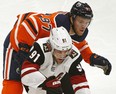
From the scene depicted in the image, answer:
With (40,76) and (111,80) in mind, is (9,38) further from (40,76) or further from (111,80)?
(111,80)

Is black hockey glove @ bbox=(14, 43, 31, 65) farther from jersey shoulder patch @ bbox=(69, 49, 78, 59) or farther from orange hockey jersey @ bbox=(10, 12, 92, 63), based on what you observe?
jersey shoulder patch @ bbox=(69, 49, 78, 59)

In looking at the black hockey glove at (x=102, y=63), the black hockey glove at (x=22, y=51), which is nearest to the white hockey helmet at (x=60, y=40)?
the black hockey glove at (x=22, y=51)

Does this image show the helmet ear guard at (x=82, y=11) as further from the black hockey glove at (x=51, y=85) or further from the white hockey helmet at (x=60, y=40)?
the black hockey glove at (x=51, y=85)

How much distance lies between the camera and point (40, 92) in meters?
2.88

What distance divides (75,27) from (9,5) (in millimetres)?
3073

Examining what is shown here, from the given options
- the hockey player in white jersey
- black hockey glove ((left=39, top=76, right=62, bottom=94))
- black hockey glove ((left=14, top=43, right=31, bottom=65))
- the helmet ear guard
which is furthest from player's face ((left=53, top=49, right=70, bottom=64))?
the helmet ear guard

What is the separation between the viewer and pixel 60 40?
279cm

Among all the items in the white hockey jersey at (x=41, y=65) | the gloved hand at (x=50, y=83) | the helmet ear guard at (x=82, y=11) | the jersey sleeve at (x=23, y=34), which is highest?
the helmet ear guard at (x=82, y=11)

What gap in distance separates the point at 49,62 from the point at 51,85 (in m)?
0.18

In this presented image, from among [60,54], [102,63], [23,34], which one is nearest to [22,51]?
[23,34]

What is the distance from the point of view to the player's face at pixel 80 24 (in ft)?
10.1

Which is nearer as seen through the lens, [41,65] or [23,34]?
[41,65]

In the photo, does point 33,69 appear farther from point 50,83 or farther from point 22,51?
point 22,51

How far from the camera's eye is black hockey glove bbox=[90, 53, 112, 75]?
3.17m
